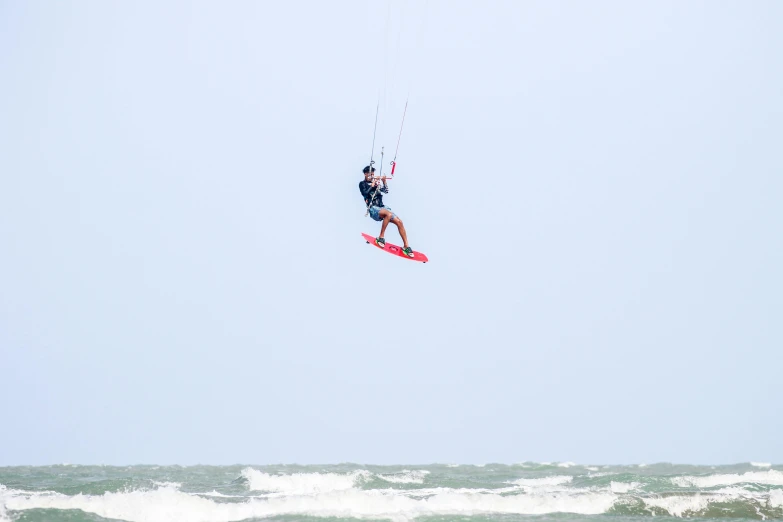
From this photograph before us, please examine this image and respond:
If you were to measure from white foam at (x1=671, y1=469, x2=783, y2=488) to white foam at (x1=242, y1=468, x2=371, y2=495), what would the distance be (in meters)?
7.81

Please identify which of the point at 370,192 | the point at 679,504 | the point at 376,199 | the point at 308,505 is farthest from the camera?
the point at 376,199

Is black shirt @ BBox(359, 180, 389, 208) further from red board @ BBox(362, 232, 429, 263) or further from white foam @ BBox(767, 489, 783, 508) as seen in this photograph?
white foam @ BBox(767, 489, 783, 508)

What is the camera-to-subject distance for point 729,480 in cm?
2230

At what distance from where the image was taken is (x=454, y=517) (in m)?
15.2

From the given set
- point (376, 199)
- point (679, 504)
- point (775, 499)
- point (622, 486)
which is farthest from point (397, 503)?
point (775, 499)

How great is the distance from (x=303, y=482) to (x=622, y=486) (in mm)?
7938

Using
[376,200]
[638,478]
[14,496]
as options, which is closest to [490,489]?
[638,478]

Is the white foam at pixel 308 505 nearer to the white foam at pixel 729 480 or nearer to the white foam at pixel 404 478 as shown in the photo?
the white foam at pixel 404 478

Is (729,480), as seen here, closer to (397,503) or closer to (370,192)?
(397,503)

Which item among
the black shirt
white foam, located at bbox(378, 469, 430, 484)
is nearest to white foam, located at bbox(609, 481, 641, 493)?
white foam, located at bbox(378, 469, 430, 484)

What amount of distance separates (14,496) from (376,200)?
910 centimetres

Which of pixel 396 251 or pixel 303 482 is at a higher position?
pixel 396 251

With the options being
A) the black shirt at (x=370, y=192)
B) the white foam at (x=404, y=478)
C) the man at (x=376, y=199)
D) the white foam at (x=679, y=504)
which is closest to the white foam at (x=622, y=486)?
the white foam at (x=679, y=504)

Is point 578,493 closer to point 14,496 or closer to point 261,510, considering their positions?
point 261,510
